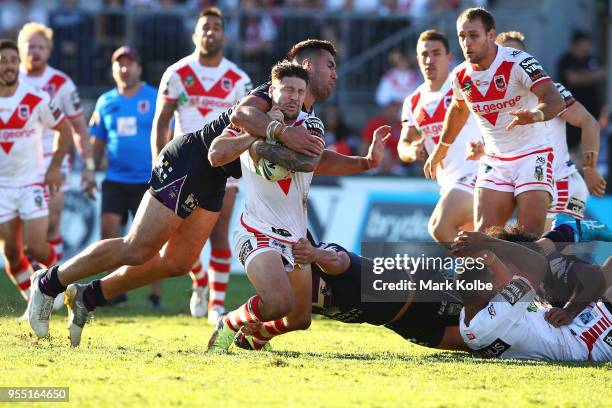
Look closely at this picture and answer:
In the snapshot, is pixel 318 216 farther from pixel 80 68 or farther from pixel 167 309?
pixel 80 68

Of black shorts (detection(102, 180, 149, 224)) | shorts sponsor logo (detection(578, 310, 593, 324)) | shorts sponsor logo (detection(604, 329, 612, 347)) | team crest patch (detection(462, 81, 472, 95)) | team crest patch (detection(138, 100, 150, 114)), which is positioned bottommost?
shorts sponsor logo (detection(604, 329, 612, 347))

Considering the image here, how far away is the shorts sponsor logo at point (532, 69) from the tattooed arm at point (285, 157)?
2462 millimetres

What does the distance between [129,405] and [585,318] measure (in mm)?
3703

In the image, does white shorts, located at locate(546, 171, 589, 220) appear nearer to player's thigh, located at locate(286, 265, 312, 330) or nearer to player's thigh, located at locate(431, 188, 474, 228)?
player's thigh, located at locate(431, 188, 474, 228)

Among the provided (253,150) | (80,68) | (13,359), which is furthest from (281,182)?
(80,68)

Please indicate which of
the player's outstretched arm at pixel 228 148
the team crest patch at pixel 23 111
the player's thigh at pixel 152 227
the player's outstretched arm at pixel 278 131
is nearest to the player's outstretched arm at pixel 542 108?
the player's outstretched arm at pixel 278 131

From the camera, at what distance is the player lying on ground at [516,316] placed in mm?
8094

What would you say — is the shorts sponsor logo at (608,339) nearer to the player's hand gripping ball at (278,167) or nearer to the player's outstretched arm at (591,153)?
the player's outstretched arm at (591,153)

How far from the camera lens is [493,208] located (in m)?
9.91

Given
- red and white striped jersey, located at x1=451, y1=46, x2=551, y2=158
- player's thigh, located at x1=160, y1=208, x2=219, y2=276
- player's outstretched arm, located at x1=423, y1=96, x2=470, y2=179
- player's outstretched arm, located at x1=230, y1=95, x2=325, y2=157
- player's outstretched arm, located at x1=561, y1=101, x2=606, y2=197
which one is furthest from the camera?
player's outstretched arm, located at x1=561, y1=101, x2=606, y2=197

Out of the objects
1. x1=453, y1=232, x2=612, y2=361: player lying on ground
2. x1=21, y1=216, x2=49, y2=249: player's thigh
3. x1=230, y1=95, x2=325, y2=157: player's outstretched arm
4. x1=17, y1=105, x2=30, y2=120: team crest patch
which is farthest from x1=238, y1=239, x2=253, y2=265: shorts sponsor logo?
x1=17, y1=105, x2=30, y2=120: team crest patch

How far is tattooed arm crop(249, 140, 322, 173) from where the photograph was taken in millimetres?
7969

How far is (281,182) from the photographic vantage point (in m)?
8.38

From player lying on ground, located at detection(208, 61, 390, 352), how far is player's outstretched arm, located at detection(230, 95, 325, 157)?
0.07 meters
